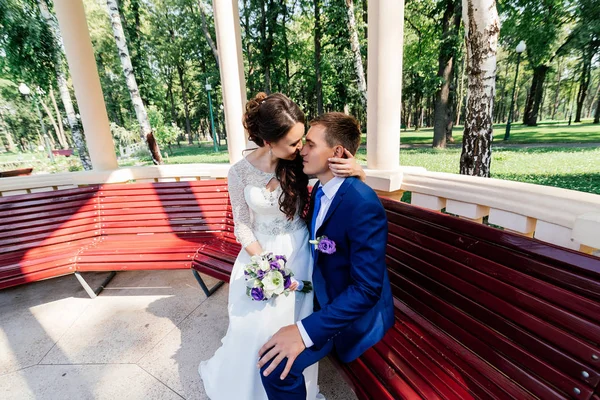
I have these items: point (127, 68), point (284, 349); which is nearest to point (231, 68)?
point (284, 349)

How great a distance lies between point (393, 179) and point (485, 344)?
1630 millimetres

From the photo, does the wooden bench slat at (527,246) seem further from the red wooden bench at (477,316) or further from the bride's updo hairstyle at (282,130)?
the bride's updo hairstyle at (282,130)

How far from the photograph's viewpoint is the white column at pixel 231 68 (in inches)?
151

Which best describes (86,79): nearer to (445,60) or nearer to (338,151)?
(338,151)

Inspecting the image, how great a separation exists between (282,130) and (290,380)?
1456 millimetres

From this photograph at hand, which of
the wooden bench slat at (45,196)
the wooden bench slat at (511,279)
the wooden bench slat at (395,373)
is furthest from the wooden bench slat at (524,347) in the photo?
the wooden bench slat at (45,196)

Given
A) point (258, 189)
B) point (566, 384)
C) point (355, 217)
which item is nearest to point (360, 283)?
point (355, 217)

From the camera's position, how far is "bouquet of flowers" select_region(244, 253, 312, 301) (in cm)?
165

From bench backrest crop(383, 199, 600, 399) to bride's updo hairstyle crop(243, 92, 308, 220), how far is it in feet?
2.75

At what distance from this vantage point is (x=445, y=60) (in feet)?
44.5

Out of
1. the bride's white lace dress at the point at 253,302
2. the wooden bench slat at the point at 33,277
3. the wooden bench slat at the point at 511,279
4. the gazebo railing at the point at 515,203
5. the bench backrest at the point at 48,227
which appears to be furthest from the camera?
the bench backrest at the point at 48,227

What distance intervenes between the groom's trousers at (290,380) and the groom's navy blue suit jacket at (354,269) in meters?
0.12

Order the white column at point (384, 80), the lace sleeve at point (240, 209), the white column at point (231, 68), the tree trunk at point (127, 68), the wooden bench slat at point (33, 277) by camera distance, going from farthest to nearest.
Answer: the tree trunk at point (127, 68) < the white column at point (231, 68) < the wooden bench slat at point (33, 277) < the white column at point (384, 80) < the lace sleeve at point (240, 209)

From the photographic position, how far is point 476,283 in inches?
63.6
